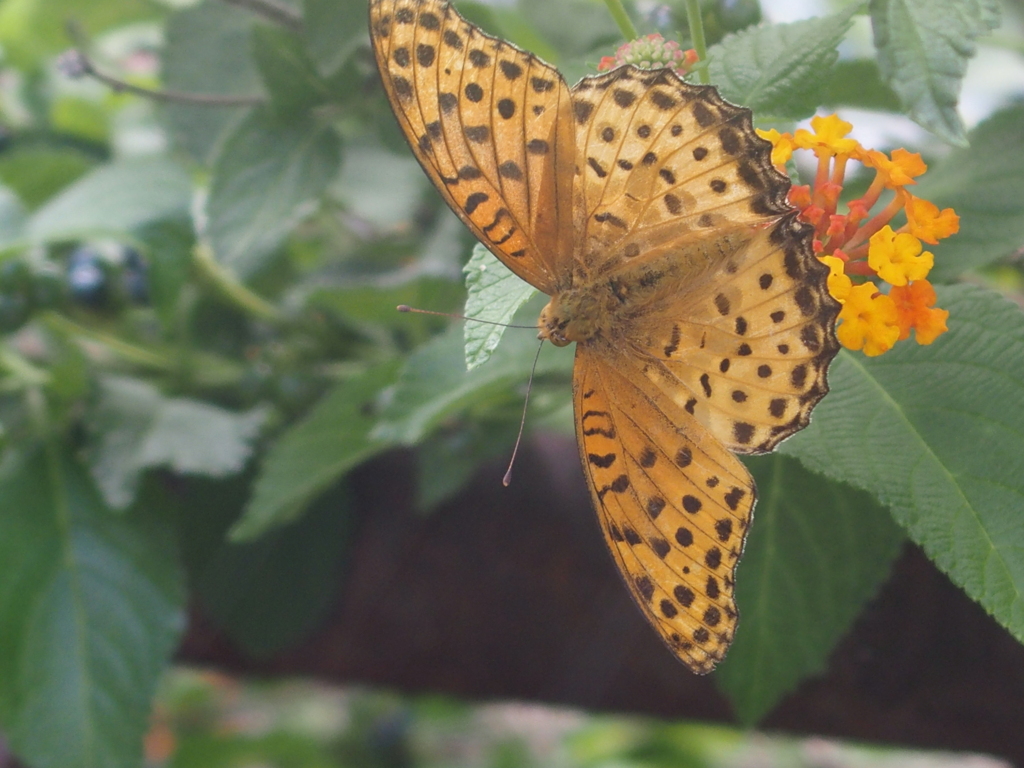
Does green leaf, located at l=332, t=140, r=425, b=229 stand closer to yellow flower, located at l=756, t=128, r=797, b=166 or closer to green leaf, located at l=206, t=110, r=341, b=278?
green leaf, located at l=206, t=110, r=341, b=278

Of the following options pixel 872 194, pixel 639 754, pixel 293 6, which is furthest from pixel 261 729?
pixel 872 194

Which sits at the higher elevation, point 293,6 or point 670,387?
point 293,6

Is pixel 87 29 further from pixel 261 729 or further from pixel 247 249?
pixel 261 729

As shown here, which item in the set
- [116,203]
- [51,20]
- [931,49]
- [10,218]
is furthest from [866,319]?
[51,20]

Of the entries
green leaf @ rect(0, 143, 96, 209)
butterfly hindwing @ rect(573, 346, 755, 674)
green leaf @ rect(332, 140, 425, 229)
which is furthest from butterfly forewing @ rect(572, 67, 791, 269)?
green leaf @ rect(0, 143, 96, 209)

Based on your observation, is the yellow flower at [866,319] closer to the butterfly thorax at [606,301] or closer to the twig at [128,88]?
the butterfly thorax at [606,301]

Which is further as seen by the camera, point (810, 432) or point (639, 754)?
point (639, 754)
